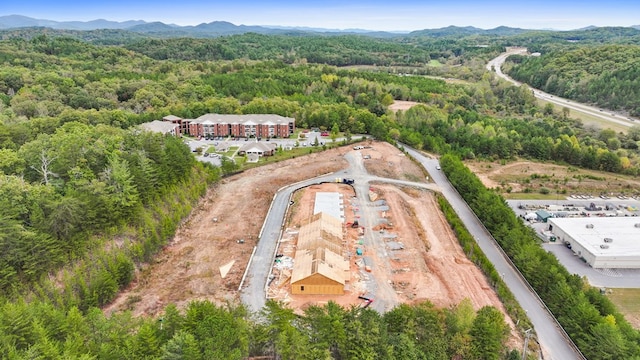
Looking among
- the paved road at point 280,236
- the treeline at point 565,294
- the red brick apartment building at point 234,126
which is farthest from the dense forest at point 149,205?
the red brick apartment building at point 234,126

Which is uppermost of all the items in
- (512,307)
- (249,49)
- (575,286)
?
(249,49)

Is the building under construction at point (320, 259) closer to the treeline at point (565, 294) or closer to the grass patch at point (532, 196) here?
the treeline at point (565, 294)

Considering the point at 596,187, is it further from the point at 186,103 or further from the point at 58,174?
the point at 186,103

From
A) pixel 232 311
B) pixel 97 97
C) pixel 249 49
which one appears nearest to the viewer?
pixel 232 311

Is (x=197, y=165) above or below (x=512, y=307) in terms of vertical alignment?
above

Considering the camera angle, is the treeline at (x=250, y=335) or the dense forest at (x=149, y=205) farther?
the dense forest at (x=149, y=205)

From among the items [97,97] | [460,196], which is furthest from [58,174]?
[97,97]
